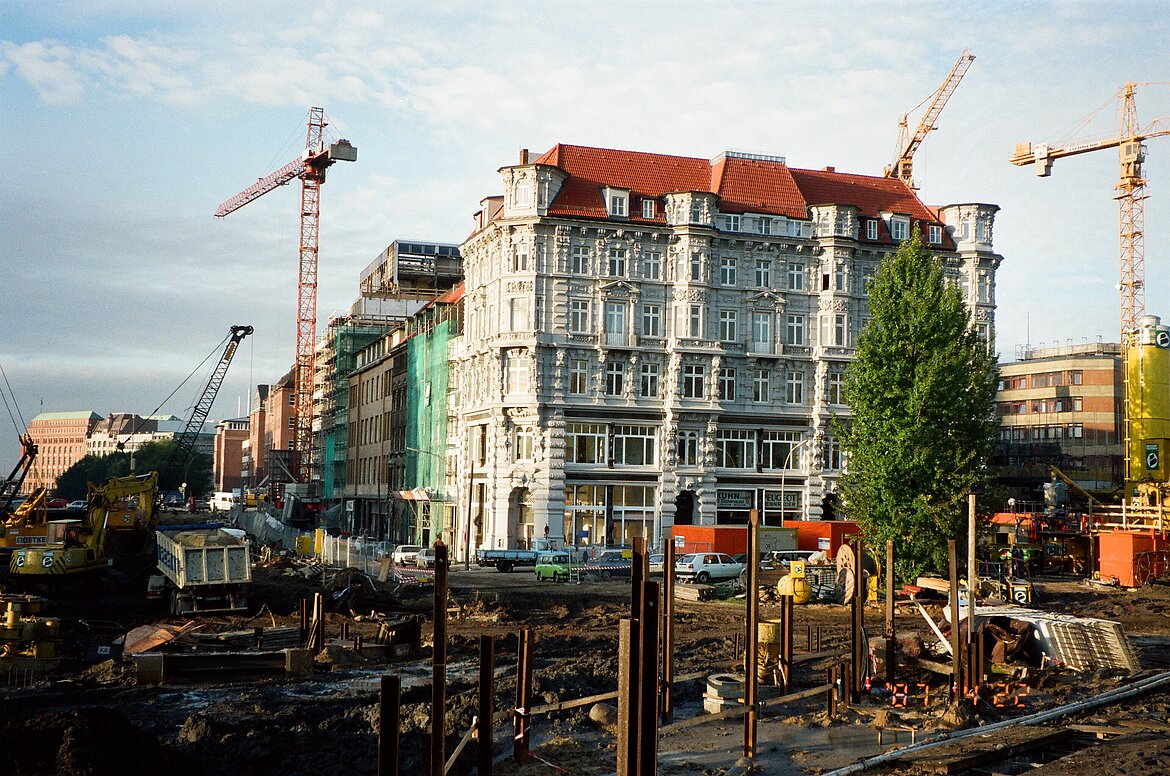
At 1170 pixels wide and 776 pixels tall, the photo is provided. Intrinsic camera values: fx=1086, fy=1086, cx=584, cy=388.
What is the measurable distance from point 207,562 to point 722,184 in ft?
138

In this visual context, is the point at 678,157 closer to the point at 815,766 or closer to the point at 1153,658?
the point at 1153,658

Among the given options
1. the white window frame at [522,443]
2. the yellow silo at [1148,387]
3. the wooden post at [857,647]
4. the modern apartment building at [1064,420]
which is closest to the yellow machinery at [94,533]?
the white window frame at [522,443]

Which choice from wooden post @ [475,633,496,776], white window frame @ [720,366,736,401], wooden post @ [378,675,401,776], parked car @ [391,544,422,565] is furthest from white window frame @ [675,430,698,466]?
wooden post @ [378,675,401,776]

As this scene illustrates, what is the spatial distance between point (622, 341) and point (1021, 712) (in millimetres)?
42868

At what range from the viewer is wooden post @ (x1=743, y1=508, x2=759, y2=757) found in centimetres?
1939

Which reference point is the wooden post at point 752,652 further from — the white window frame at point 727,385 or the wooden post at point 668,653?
the white window frame at point 727,385

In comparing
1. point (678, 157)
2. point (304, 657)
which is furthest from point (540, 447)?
point (304, 657)

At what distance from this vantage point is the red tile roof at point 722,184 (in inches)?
2566

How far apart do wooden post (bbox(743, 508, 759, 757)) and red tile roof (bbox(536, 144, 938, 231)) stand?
4493 cm

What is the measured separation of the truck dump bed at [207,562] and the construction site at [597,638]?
78 millimetres

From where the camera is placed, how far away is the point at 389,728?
1312cm

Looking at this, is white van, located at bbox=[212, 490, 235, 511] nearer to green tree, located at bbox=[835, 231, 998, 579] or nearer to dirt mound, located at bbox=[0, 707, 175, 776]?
green tree, located at bbox=[835, 231, 998, 579]

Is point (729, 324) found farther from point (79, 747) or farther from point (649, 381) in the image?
point (79, 747)

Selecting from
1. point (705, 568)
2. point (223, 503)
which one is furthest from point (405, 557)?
point (223, 503)
